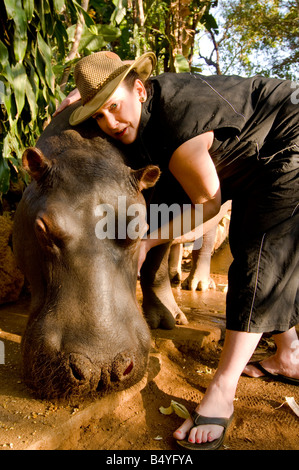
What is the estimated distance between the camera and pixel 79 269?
256 centimetres

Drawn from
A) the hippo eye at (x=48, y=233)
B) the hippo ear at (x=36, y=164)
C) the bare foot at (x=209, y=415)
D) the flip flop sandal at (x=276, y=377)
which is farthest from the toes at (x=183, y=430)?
the hippo ear at (x=36, y=164)

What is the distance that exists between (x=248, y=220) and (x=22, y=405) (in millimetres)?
1656

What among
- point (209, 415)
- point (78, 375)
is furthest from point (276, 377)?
point (78, 375)

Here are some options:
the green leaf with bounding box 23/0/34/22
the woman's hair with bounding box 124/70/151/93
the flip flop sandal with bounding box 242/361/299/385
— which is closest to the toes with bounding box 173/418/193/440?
the flip flop sandal with bounding box 242/361/299/385

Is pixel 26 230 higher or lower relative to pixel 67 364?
higher

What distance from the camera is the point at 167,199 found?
374 centimetres

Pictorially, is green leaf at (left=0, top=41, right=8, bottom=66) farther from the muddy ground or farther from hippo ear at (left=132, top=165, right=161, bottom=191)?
the muddy ground

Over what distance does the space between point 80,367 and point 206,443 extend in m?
0.78

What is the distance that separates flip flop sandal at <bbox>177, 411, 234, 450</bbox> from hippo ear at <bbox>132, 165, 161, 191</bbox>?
1403mm

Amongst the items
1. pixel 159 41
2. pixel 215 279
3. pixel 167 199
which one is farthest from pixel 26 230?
pixel 159 41

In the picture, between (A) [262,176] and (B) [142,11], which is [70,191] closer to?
(A) [262,176]

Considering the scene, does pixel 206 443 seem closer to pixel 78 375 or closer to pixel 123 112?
pixel 78 375

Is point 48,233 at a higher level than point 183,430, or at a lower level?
higher

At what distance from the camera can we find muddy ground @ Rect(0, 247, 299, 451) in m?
2.38
